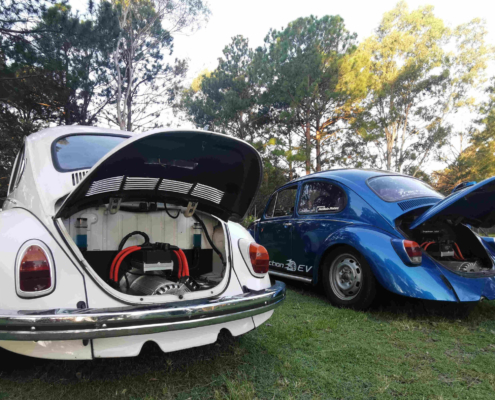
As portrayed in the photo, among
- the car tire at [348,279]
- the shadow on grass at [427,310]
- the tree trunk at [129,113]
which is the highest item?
the tree trunk at [129,113]

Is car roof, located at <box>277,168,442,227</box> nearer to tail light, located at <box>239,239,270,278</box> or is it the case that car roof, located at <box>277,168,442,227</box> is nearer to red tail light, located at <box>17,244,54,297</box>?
tail light, located at <box>239,239,270,278</box>

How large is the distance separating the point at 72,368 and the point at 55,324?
882mm

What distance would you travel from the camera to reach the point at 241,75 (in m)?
23.8

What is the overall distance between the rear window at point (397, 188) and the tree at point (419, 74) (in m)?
21.4

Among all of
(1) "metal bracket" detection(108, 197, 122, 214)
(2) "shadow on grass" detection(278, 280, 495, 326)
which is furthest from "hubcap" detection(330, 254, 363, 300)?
(1) "metal bracket" detection(108, 197, 122, 214)

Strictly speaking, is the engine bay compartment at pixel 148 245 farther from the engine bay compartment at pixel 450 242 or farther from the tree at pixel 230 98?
the tree at pixel 230 98

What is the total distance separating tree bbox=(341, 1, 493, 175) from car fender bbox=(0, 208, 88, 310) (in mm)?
24819

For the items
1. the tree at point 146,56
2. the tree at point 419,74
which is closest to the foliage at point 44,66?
the tree at point 146,56

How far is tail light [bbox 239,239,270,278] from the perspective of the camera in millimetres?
2607

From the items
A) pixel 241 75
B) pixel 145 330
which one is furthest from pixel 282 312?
pixel 241 75

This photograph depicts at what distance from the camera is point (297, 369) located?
7.52 feet

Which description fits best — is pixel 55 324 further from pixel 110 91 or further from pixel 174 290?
pixel 110 91

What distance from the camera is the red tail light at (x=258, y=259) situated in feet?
8.56

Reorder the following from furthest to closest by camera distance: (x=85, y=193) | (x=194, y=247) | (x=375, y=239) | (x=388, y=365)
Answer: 1. (x=375, y=239)
2. (x=194, y=247)
3. (x=388, y=365)
4. (x=85, y=193)
